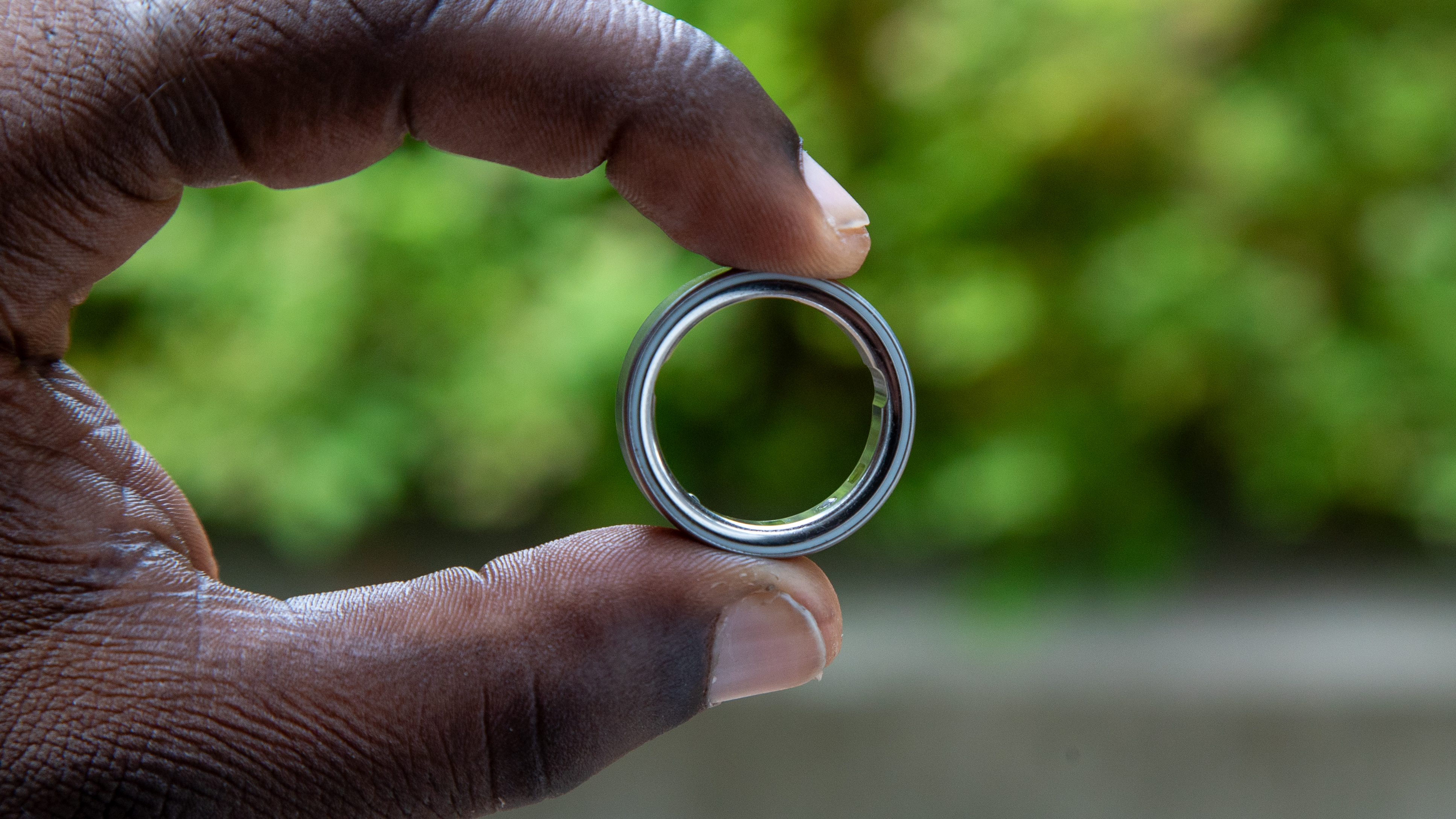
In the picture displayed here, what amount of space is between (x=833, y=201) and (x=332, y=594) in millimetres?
1033

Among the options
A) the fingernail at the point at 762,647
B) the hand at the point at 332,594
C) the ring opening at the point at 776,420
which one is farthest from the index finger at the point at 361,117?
the ring opening at the point at 776,420

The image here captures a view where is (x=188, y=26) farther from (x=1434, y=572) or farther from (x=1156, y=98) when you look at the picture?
(x=1434, y=572)

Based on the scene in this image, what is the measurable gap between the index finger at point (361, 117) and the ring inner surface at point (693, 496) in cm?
8

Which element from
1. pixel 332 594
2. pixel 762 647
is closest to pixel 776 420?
pixel 762 647

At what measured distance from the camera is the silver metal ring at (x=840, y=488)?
5.62 feet

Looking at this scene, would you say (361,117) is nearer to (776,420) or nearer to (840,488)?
(840,488)

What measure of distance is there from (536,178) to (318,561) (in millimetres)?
1736

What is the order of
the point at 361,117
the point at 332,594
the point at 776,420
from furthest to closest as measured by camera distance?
1. the point at 776,420
2. the point at 361,117
3. the point at 332,594

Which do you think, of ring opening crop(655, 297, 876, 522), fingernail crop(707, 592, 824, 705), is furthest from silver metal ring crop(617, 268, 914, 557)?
ring opening crop(655, 297, 876, 522)

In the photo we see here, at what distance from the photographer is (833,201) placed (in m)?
1.85

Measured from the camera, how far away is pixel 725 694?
167 cm

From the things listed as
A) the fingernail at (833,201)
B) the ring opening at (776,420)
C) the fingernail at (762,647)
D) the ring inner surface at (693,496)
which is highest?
the fingernail at (833,201)

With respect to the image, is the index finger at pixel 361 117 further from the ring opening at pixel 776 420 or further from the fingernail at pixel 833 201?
the ring opening at pixel 776 420

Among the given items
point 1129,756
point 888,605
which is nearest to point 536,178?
point 888,605
